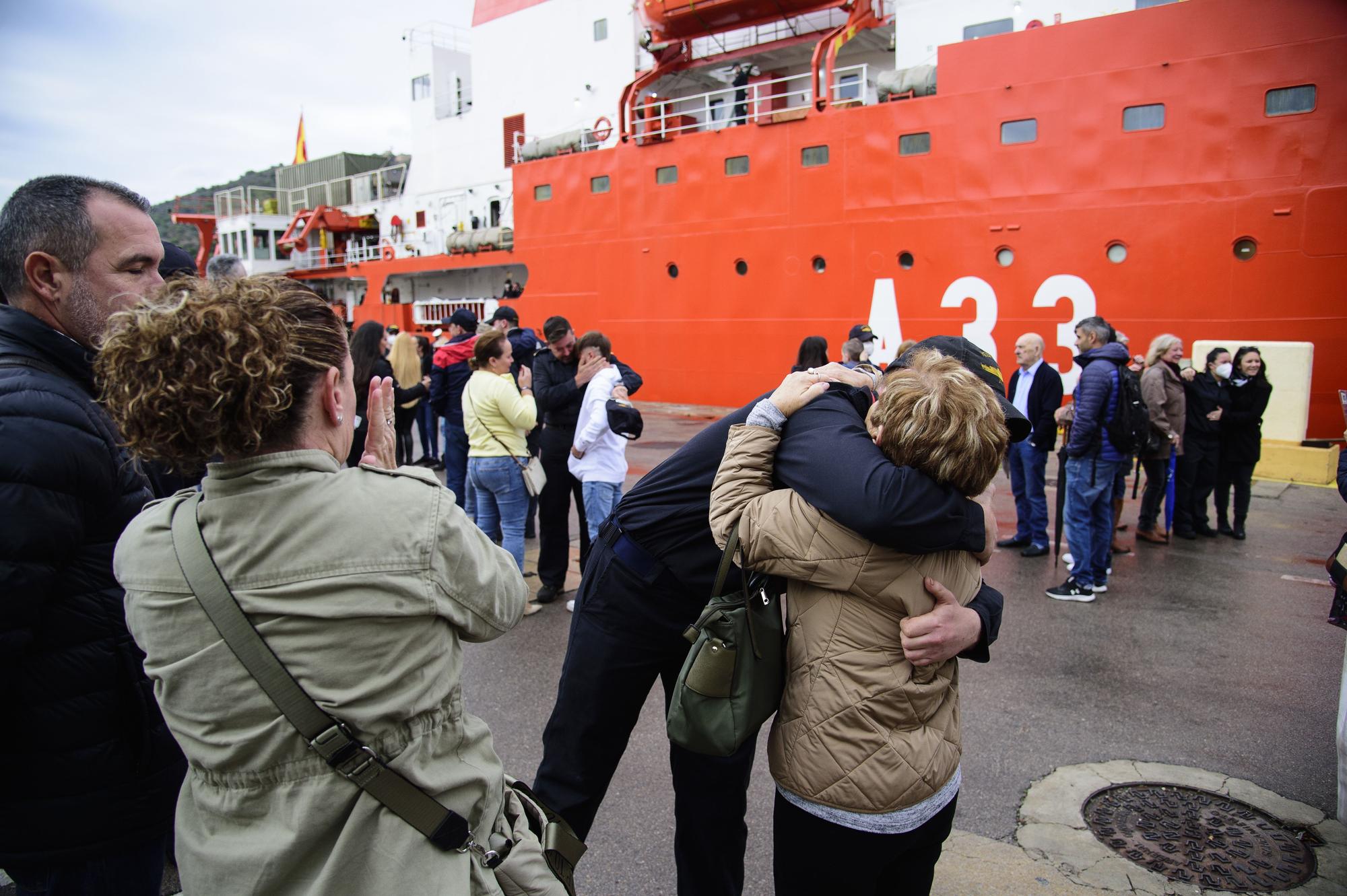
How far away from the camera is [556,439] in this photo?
18.2 feet

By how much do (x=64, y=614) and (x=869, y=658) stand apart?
162cm

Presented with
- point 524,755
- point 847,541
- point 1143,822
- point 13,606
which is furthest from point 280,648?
point 1143,822

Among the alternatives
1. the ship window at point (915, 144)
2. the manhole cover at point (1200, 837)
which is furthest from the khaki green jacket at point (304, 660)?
the ship window at point (915, 144)

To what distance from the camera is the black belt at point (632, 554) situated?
2209 mm

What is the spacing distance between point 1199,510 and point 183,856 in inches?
320

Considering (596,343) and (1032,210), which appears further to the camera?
(1032,210)

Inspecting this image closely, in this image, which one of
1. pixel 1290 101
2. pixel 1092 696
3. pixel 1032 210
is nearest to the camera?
pixel 1092 696

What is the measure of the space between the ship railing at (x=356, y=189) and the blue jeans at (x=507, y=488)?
2109cm

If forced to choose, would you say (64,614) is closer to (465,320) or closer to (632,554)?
(632,554)

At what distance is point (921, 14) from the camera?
1316cm

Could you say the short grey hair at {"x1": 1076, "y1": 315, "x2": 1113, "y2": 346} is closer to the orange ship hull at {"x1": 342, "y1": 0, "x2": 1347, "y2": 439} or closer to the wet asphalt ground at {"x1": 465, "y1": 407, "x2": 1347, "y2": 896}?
the wet asphalt ground at {"x1": 465, "y1": 407, "x2": 1347, "y2": 896}

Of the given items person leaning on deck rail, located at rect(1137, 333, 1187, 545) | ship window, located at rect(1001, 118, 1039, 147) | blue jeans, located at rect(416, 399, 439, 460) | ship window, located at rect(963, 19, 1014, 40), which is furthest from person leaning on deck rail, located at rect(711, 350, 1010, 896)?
ship window, located at rect(963, 19, 1014, 40)

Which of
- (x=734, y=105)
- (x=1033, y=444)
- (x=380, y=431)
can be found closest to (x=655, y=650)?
(x=380, y=431)

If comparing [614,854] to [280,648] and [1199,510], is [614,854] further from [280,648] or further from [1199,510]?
[1199,510]
